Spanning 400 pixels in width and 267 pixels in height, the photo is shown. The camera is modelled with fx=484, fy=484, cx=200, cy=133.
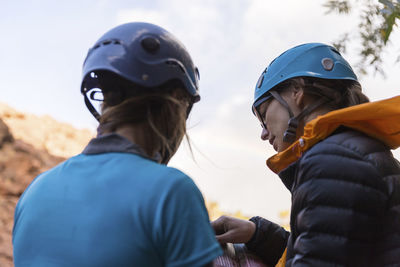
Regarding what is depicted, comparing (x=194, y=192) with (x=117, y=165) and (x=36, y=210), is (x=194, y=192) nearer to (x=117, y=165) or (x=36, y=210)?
(x=117, y=165)

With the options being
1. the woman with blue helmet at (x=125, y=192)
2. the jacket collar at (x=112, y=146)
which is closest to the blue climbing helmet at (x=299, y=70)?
A: the woman with blue helmet at (x=125, y=192)

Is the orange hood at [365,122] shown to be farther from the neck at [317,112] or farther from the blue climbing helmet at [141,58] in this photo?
the blue climbing helmet at [141,58]

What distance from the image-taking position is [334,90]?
8.08 ft

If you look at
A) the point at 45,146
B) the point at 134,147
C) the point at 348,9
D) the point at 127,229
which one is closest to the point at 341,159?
the point at 134,147

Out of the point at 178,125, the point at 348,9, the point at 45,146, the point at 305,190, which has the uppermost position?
the point at 348,9

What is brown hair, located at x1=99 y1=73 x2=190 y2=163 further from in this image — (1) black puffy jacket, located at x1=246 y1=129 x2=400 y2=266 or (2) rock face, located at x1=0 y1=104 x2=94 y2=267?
(2) rock face, located at x1=0 y1=104 x2=94 y2=267

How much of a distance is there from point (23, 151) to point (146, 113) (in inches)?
513

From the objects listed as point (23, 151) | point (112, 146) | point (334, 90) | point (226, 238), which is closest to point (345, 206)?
point (226, 238)

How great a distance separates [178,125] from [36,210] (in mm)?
501

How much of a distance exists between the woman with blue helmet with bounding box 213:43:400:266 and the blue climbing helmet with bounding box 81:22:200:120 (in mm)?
601

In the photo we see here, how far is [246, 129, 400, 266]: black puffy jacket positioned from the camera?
5.92ft

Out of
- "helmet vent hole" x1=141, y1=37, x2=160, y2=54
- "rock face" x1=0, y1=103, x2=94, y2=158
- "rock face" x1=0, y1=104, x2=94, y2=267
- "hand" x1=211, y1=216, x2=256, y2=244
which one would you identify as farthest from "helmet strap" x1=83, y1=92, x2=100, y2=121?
"rock face" x1=0, y1=103, x2=94, y2=158

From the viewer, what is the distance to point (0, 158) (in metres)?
→ 13.0

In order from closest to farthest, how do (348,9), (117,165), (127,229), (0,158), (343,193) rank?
(127,229) → (117,165) → (343,193) → (348,9) → (0,158)
